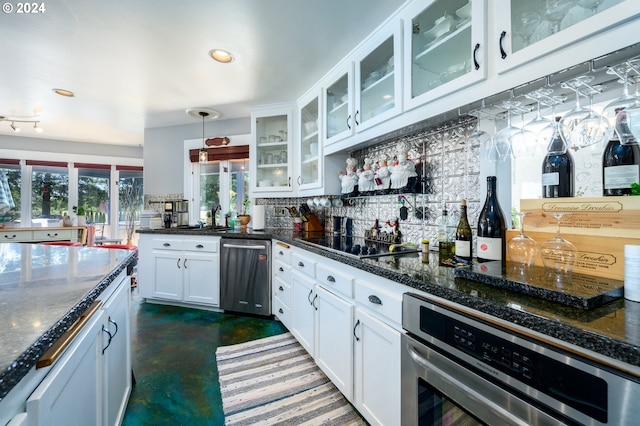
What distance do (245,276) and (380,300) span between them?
186 centimetres

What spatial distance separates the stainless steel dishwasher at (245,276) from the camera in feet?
8.90

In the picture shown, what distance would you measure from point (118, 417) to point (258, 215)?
6.88ft

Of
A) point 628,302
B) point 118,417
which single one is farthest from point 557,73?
point 118,417

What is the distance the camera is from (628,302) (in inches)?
29.9

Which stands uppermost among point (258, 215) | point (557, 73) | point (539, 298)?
point (557, 73)

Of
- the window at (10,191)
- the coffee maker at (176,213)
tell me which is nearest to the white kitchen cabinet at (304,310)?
the coffee maker at (176,213)

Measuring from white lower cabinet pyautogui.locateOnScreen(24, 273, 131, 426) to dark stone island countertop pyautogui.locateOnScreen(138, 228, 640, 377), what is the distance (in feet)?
3.52

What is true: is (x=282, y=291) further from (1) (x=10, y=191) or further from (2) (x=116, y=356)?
(1) (x=10, y=191)

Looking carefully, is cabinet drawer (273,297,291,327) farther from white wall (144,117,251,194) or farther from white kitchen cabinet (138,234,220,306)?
white wall (144,117,251,194)

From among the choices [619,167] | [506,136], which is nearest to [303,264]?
[506,136]

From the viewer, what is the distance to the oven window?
87 cm

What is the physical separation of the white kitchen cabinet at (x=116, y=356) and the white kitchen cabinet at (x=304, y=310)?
42.0 inches

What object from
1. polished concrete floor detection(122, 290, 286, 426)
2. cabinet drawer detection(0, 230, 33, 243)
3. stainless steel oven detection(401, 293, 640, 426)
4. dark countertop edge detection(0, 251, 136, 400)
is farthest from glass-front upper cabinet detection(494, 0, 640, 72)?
Answer: cabinet drawer detection(0, 230, 33, 243)

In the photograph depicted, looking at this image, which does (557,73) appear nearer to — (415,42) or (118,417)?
(415,42)
